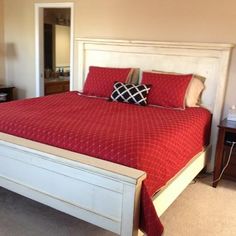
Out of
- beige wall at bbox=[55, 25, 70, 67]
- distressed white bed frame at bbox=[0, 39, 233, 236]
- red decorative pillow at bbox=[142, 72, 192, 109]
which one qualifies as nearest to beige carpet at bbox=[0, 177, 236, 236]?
distressed white bed frame at bbox=[0, 39, 233, 236]

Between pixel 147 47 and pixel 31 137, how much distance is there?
1.97m

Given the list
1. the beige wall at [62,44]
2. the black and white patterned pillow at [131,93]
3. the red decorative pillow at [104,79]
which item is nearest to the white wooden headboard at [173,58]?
the red decorative pillow at [104,79]

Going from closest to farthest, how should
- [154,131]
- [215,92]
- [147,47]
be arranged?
A: [154,131], [215,92], [147,47]

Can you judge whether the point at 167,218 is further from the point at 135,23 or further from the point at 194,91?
the point at 135,23

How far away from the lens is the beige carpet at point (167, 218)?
232cm

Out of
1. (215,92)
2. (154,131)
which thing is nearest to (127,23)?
(215,92)

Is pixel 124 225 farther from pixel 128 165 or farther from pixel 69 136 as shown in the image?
pixel 69 136

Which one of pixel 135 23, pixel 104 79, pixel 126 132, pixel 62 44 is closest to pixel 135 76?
pixel 104 79

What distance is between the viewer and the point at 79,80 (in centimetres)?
432

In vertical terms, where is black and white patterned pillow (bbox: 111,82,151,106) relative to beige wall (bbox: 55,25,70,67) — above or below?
below

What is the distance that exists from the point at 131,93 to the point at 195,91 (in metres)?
0.71

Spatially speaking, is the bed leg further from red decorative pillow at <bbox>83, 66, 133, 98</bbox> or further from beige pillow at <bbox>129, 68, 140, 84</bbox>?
beige pillow at <bbox>129, 68, 140, 84</bbox>

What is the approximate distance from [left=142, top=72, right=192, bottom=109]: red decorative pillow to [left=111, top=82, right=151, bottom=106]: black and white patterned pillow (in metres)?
0.08

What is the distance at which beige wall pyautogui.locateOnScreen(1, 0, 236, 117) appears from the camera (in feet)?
10.8
